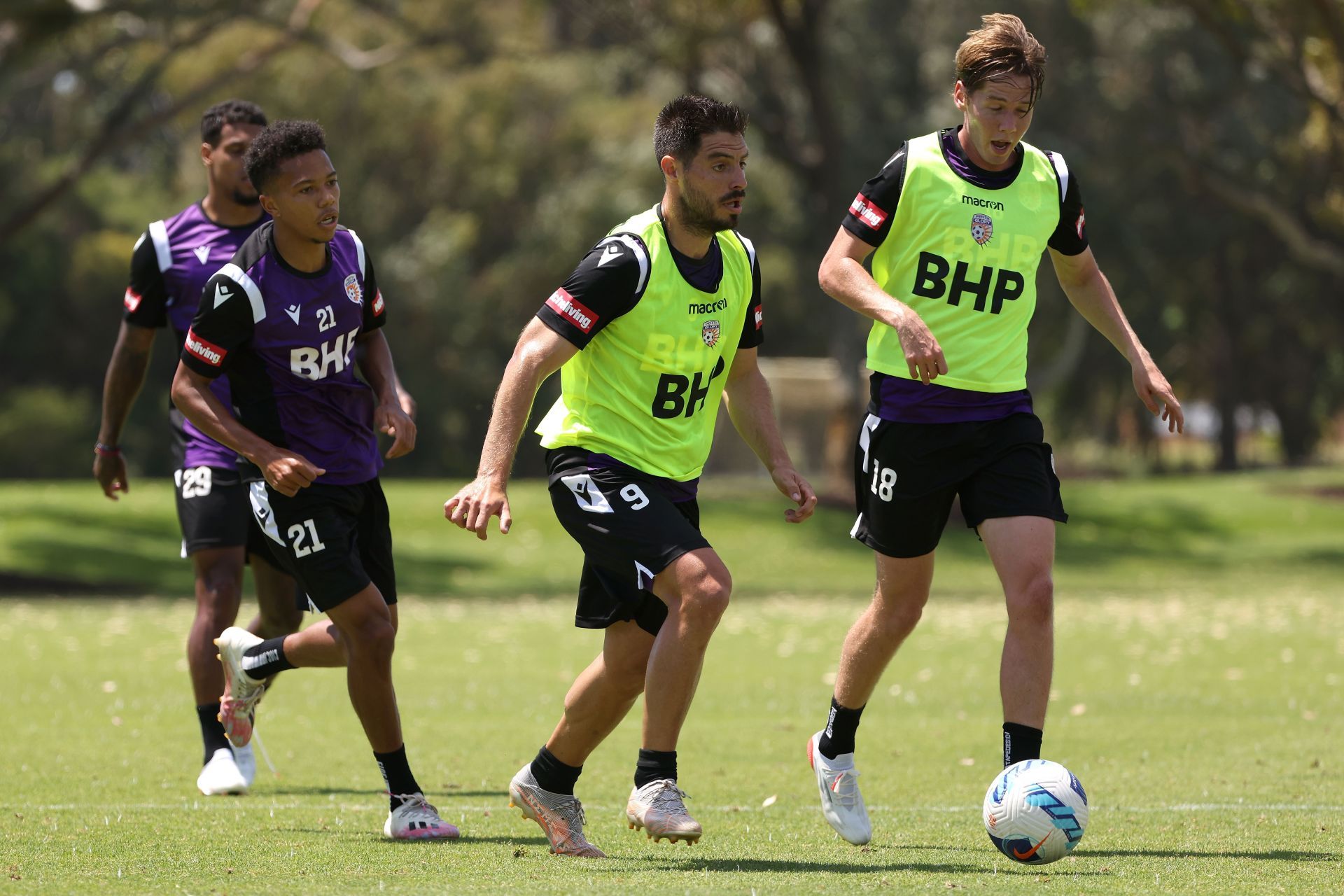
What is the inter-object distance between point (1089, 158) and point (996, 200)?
106 feet

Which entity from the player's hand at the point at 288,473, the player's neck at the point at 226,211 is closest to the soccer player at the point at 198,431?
the player's neck at the point at 226,211

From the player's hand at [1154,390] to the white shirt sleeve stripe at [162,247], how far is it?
162 inches

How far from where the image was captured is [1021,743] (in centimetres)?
561

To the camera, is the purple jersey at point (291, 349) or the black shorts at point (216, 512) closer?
the purple jersey at point (291, 349)

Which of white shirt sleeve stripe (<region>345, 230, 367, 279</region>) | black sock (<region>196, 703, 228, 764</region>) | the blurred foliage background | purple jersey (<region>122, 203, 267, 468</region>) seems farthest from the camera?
the blurred foliage background

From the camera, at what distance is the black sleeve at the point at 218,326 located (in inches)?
241

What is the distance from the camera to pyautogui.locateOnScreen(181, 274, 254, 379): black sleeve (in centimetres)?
611

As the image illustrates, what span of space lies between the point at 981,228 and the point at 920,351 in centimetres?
78

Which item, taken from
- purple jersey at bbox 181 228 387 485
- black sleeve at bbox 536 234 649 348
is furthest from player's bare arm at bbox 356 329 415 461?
black sleeve at bbox 536 234 649 348

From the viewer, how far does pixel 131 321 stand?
782 centimetres

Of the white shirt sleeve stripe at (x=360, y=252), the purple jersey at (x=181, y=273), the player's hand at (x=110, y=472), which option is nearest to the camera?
the white shirt sleeve stripe at (x=360, y=252)

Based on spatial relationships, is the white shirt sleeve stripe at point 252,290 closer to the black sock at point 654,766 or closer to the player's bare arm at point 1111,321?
the black sock at point 654,766

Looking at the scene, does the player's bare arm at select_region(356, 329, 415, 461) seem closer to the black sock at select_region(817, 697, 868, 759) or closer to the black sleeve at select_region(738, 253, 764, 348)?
the black sleeve at select_region(738, 253, 764, 348)

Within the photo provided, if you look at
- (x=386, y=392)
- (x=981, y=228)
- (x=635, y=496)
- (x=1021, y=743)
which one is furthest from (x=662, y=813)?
(x=981, y=228)
